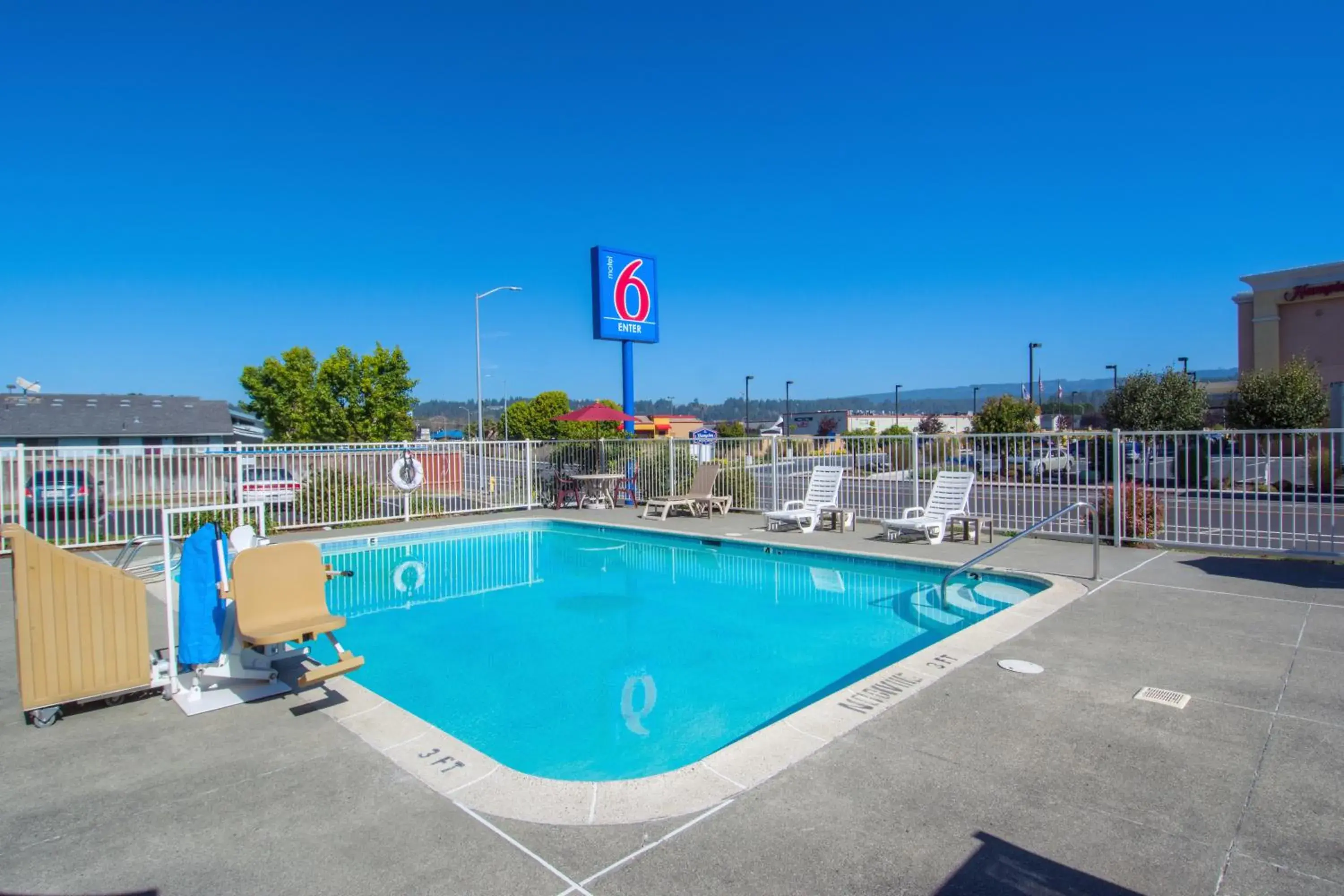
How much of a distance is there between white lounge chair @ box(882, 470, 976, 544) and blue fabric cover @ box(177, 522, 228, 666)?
8879 mm

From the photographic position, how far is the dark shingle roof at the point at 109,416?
39.0 meters

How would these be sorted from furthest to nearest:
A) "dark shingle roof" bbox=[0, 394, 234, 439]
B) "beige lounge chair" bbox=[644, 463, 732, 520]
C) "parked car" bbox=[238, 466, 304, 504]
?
"dark shingle roof" bbox=[0, 394, 234, 439]
"beige lounge chair" bbox=[644, 463, 732, 520]
"parked car" bbox=[238, 466, 304, 504]

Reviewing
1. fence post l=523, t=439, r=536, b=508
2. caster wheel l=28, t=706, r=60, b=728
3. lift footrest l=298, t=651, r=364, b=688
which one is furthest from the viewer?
fence post l=523, t=439, r=536, b=508

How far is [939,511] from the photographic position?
11164mm

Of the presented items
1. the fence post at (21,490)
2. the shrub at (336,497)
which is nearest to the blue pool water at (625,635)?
the shrub at (336,497)

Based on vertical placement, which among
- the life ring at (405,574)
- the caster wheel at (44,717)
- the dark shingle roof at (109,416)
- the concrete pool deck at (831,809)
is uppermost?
the dark shingle roof at (109,416)

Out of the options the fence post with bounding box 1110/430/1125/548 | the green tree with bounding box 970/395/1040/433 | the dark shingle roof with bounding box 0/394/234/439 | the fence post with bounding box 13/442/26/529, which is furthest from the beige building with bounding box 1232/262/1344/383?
the dark shingle roof with bounding box 0/394/234/439

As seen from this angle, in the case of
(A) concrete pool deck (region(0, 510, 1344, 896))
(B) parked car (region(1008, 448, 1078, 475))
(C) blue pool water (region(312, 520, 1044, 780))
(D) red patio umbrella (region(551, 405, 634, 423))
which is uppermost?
(D) red patio umbrella (region(551, 405, 634, 423))

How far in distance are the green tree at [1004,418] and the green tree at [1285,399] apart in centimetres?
676

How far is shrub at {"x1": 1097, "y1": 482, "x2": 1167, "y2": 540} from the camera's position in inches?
387

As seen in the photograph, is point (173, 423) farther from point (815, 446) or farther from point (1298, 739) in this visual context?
point (1298, 739)

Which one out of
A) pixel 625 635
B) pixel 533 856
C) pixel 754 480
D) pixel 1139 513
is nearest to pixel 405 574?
pixel 625 635

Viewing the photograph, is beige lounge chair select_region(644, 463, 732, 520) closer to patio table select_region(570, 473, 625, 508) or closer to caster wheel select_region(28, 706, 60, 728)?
patio table select_region(570, 473, 625, 508)

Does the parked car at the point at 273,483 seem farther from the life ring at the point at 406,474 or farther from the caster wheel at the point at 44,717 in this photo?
the caster wheel at the point at 44,717
